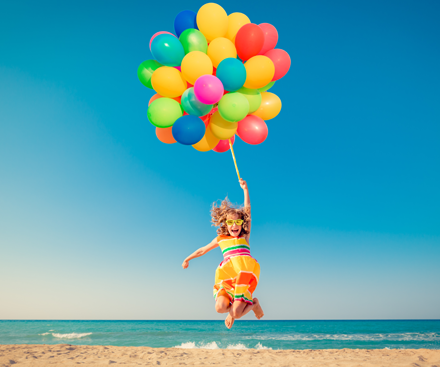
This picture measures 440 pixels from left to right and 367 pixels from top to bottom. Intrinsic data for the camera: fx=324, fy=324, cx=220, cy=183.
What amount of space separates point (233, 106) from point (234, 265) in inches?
79.1

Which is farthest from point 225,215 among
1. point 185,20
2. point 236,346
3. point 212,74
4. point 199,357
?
point 236,346

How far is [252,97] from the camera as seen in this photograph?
4418 mm

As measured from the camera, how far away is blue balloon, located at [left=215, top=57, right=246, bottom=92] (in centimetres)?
395

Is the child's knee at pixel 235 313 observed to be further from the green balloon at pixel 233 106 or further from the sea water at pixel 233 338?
the sea water at pixel 233 338

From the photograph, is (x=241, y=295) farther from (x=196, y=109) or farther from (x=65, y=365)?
(x=65, y=365)

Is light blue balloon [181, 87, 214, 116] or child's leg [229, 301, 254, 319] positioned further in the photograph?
light blue balloon [181, 87, 214, 116]

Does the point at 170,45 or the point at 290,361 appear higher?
the point at 170,45

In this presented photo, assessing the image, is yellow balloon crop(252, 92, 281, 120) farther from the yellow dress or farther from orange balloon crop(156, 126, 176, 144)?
the yellow dress

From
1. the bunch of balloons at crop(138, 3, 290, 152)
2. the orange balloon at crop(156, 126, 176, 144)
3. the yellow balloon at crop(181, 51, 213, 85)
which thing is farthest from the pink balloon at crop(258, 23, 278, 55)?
the orange balloon at crop(156, 126, 176, 144)

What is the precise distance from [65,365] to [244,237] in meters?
8.33

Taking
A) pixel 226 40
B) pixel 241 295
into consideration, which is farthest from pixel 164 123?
pixel 241 295

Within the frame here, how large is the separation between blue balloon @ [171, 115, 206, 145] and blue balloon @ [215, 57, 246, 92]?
596mm

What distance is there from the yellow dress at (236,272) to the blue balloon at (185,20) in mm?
2980

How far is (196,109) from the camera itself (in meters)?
4.14
